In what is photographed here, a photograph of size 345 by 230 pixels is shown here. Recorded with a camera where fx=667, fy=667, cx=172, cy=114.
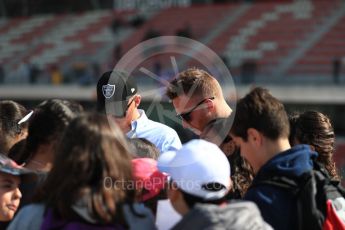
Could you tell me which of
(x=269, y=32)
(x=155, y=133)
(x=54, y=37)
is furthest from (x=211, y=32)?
(x=155, y=133)

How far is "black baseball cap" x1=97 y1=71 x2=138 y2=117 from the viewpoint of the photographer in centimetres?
329

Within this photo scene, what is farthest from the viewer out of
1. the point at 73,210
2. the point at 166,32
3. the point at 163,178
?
the point at 166,32

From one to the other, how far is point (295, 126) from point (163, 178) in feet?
2.91

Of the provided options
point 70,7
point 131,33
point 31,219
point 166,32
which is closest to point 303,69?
point 166,32

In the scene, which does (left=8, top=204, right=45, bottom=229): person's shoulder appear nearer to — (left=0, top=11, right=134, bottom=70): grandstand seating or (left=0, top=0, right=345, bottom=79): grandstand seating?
(left=0, top=0, right=345, bottom=79): grandstand seating

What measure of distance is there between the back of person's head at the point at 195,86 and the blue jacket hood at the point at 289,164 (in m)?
0.83

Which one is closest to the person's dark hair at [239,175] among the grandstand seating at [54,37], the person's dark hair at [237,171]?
the person's dark hair at [237,171]

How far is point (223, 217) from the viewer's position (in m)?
2.18

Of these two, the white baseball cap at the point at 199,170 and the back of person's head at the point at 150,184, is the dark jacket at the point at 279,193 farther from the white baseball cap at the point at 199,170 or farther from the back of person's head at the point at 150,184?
the back of person's head at the point at 150,184

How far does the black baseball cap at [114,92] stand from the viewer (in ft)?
10.8

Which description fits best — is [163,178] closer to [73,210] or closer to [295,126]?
[73,210]

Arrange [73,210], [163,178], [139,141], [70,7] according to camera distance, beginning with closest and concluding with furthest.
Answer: [73,210] → [163,178] → [139,141] → [70,7]

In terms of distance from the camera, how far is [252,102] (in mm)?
2660

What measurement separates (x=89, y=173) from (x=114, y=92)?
1.11 m
